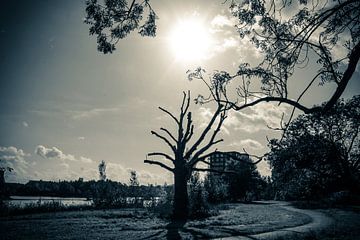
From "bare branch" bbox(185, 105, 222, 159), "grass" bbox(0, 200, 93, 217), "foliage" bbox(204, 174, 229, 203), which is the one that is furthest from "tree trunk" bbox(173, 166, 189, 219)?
"foliage" bbox(204, 174, 229, 203)

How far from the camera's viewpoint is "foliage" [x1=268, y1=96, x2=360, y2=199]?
33719 millimetres

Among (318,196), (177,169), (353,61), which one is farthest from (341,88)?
(318,196)

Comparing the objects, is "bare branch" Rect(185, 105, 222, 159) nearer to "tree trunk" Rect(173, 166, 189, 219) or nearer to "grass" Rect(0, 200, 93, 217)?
"tree trunk" Rect(173, 166, 189, 219)

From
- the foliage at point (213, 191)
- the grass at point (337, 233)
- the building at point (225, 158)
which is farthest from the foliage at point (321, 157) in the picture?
the grass at point (337, 233)

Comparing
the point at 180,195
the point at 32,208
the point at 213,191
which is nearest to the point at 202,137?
the point at 180,195

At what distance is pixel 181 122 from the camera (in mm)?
21828

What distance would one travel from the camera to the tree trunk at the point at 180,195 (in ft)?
64.3

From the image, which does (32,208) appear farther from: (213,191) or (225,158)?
(213,191)

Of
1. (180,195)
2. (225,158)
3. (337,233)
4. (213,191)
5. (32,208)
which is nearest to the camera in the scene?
(337,233)

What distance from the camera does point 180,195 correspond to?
20031mm

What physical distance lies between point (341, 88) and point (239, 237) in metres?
7.02

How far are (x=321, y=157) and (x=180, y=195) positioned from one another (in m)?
22.8

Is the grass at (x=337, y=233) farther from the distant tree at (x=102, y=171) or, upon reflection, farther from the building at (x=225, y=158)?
the distant tree at (x=102, y=171)

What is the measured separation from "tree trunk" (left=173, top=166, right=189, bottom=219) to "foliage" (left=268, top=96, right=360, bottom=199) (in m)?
15.7
